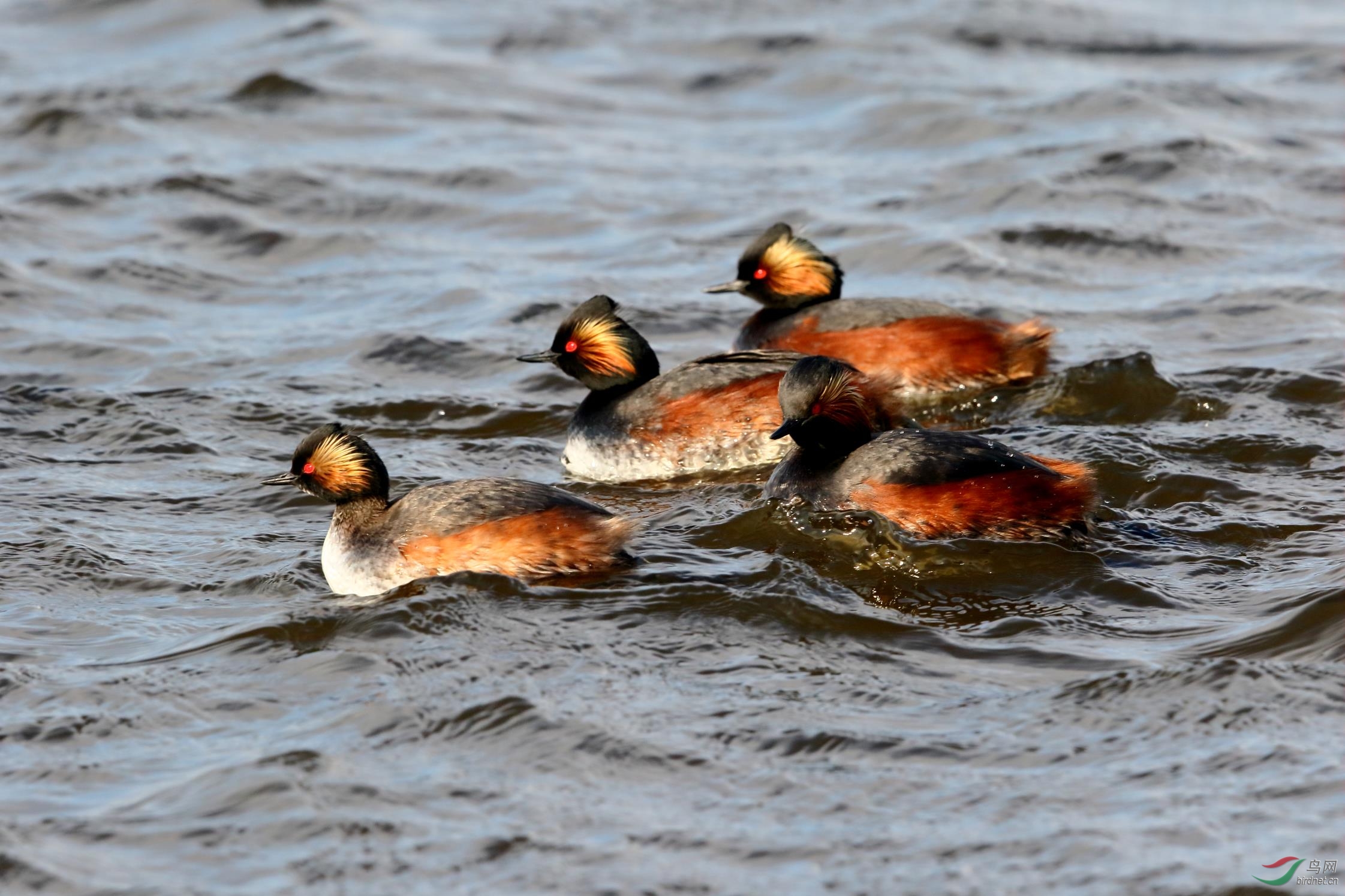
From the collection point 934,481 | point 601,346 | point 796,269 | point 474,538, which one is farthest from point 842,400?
point 796,269

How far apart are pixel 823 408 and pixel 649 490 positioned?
1.52m

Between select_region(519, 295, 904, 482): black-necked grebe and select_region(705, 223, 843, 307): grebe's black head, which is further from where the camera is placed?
select_region(705, 223, 843, 307): grebe's black head

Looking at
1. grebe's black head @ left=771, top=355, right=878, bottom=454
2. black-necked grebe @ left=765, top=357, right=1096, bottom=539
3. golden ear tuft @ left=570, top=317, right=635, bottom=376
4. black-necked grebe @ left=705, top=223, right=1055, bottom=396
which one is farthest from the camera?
black-necked grebe @ left=705, top=223, right=1055, bottom=396

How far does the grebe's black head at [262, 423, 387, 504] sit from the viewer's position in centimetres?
770

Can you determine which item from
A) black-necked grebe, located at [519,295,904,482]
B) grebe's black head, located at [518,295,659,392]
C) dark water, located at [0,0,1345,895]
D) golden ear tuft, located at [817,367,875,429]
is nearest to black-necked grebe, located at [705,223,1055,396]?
dark water, located at [0,0,1345,895]

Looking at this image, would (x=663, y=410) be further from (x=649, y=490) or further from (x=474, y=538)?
(x=474, y=538)

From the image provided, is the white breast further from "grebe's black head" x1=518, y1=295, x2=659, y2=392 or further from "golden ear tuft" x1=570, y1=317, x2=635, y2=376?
"golden ear tuft" x1=570, y1=317, x2=635, y2=376

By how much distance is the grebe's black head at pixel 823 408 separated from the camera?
8156mm

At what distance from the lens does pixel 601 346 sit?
954 centimetres

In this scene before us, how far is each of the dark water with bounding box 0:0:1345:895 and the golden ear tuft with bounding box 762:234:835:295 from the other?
113 centimetres

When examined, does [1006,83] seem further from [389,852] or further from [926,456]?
[389,852]

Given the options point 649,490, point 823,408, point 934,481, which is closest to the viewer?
point 934,481

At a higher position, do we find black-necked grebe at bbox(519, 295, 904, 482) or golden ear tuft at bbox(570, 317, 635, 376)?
golden ear tuft at bbox(570, 317, 635, 376)

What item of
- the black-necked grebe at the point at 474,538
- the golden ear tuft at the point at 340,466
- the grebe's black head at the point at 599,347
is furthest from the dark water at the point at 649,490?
the grebe's black head at the point at 599,347
